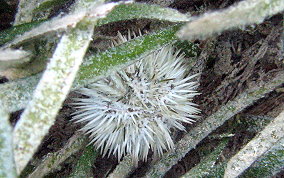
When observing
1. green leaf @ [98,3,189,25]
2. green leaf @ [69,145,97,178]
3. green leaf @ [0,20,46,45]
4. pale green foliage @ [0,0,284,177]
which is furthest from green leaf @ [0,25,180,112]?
green leaf @ [69,145,97,178]

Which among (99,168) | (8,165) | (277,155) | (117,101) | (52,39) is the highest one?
(52,39)

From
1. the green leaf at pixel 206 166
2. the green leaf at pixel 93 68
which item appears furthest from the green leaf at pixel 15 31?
the green leaf at pixel 206 166

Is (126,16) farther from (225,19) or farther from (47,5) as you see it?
(225,19)

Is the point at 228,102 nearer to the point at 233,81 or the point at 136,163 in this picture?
the point at 233,81

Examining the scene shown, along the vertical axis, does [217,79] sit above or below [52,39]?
below

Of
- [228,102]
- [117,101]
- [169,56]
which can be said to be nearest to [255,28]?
[228,102]

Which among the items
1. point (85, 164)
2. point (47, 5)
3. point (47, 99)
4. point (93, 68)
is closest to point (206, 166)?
point (85, 164)
